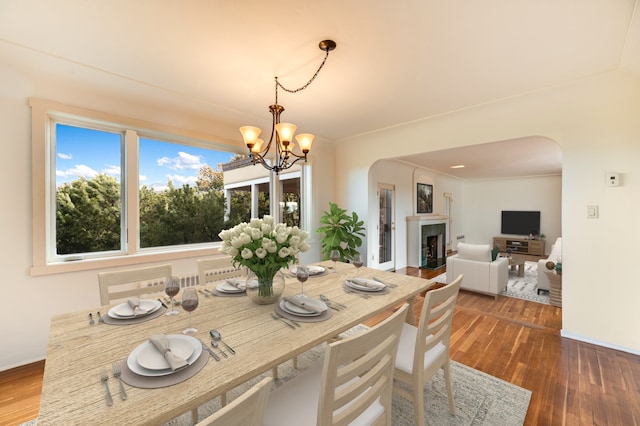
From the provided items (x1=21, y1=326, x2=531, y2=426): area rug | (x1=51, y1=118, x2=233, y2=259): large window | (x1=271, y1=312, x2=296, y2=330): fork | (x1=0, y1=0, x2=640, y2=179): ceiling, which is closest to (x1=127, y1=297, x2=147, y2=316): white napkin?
(x1=271, y1=312, x2=296, y2=330): fork

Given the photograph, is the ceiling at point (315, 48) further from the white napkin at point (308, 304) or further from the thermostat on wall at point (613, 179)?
the white napkin at point (308, 304)

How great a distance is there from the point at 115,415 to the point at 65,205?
2.59 meters

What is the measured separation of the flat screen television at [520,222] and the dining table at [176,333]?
25.2ft

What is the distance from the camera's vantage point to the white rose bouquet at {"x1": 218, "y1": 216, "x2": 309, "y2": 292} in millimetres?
1414

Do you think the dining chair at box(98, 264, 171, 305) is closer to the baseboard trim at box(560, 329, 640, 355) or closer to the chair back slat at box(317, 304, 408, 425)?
the chair back slat at box(317, 304, 408, 425)

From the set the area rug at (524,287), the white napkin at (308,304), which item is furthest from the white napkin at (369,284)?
the area rug at (524,287)

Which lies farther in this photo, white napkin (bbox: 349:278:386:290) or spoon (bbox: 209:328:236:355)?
white napkin (bbox: 349:278:386:290)

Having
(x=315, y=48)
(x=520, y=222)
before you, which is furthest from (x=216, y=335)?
(x=520, y=222)

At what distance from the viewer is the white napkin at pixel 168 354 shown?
0.93m

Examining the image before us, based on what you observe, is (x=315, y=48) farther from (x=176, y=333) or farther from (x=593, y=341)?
(x=593, y=341)

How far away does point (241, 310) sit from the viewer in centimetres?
147

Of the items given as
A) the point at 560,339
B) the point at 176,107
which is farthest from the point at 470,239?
the point at 176,107

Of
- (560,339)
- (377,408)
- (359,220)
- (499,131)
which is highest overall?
(499,131)

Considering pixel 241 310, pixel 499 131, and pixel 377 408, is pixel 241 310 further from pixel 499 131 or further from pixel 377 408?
pixel 499 131
